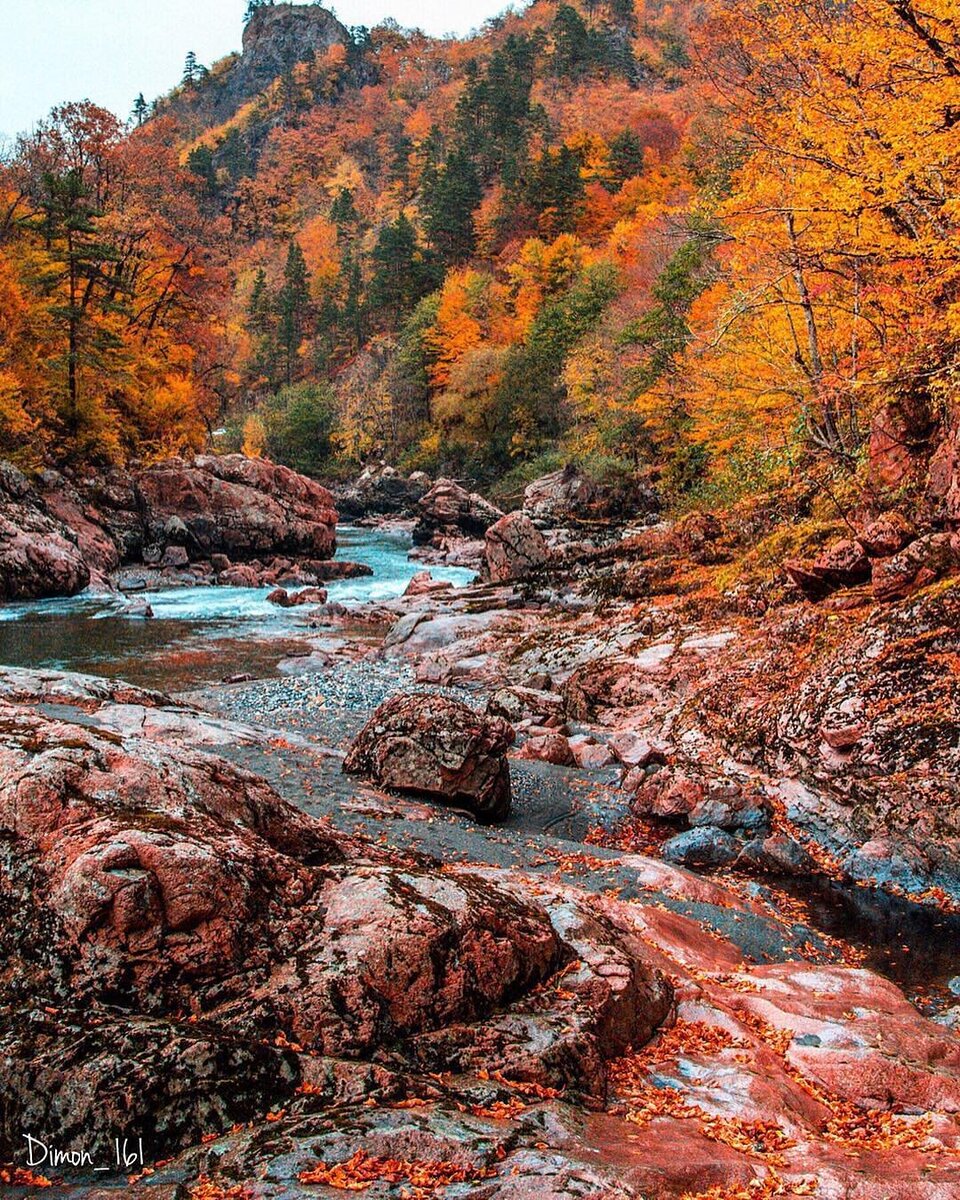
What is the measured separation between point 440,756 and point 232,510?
29.8 m

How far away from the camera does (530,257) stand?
61.3 m

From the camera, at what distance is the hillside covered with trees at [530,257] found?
A: 34.5 feet

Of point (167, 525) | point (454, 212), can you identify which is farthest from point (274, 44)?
point (167, 525)

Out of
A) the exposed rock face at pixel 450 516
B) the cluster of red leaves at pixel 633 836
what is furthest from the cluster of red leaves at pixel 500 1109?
the exposed rock face at pixel 450 516

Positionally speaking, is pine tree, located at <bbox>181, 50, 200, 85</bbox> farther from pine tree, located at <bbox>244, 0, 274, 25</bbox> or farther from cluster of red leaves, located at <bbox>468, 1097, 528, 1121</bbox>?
cluster of red leaves, located at <bbox>468, 1097, 528, 1121</bbox>

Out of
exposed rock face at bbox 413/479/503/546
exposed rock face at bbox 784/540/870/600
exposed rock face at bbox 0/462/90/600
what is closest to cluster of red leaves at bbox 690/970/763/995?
exposed rock face at bbox 784/540/870/600

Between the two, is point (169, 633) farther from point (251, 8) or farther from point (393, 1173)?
point (251, 8)

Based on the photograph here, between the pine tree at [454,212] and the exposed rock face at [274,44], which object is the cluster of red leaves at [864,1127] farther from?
the exposed rock face at [274,44]

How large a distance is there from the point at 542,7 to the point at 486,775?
15861 centimetres

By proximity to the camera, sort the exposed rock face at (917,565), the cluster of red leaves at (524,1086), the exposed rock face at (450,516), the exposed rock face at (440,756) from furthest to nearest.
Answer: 1. the exposed rock face at (450,516)
2. the exposed rock face at (917,565)
3. the exposed rock face at (440,756)
4. the cluster of red leaves at (524,1086)

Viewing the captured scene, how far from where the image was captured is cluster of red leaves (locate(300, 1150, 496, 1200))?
2.74 metres

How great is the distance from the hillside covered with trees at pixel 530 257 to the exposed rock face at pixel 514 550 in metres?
5.80

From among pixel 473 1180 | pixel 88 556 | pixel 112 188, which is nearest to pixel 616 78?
pixel 112 188

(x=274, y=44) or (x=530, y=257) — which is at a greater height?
(x=274, y=44)
